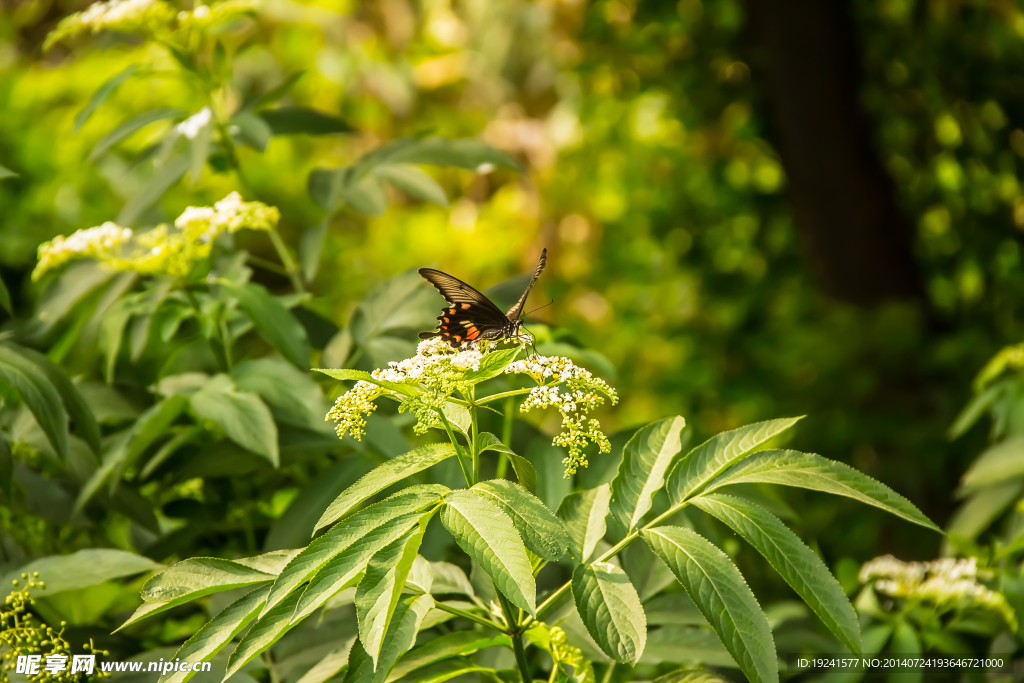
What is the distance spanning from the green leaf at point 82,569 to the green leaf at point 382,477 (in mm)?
314

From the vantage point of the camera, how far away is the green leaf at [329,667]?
0.72 m

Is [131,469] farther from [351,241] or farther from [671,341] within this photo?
[351,241]

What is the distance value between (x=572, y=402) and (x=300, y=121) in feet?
2.79

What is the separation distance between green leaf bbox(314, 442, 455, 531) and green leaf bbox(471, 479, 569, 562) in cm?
5

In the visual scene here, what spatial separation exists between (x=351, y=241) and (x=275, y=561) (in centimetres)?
334

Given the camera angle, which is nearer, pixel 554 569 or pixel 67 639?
pixel 67 639

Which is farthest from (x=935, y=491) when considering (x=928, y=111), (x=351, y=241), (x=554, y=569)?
(x=351, y=241)

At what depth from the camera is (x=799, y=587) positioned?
0.62 m

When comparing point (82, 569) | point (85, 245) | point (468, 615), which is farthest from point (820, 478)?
point (85, 245)

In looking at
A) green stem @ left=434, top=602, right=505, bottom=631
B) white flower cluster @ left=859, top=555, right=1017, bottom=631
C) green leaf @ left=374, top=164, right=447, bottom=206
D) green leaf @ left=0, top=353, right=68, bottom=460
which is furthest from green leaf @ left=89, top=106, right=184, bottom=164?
white flower cluster @ left=859, top=555, right=1017, bottom=631

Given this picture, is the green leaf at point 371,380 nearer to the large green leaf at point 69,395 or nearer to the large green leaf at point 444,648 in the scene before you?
the large green leaf at point 444,648

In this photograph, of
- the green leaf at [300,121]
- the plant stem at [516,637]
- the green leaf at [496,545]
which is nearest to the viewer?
the green leaf at [496,545]

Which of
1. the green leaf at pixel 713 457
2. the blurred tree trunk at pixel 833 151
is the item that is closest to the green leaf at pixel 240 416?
the green leaf at pixel 713 457

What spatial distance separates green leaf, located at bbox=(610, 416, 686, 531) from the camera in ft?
2.33
